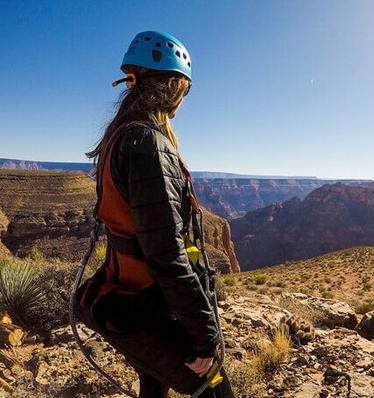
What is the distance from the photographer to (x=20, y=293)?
4988 millimetres

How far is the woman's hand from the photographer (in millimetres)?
1479

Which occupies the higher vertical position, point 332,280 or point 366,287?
point 366,287

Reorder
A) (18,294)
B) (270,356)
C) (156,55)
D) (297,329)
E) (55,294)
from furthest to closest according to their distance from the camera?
1. (55,294)
2. (18,294)
3. (297,329)
4. (270,356)
5. (156,55)

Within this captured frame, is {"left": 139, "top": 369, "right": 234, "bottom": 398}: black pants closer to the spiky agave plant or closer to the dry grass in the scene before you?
the spiky agave plant

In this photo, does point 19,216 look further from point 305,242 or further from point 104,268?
point 305,242

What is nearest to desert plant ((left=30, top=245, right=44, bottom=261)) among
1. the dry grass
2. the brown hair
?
the dry grass

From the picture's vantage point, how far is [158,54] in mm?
1733

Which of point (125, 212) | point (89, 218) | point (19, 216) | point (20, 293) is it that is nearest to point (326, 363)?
point (125, 212)

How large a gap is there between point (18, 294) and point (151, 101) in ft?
14.6

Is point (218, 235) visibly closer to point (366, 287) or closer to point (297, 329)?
point (366, 287)

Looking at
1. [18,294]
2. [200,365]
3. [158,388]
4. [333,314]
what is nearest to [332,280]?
[333,314]

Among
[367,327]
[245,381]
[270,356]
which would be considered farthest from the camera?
[367,327]

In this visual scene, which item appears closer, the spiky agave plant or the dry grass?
the spiky agave plant

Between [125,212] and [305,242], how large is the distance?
99921 mm
